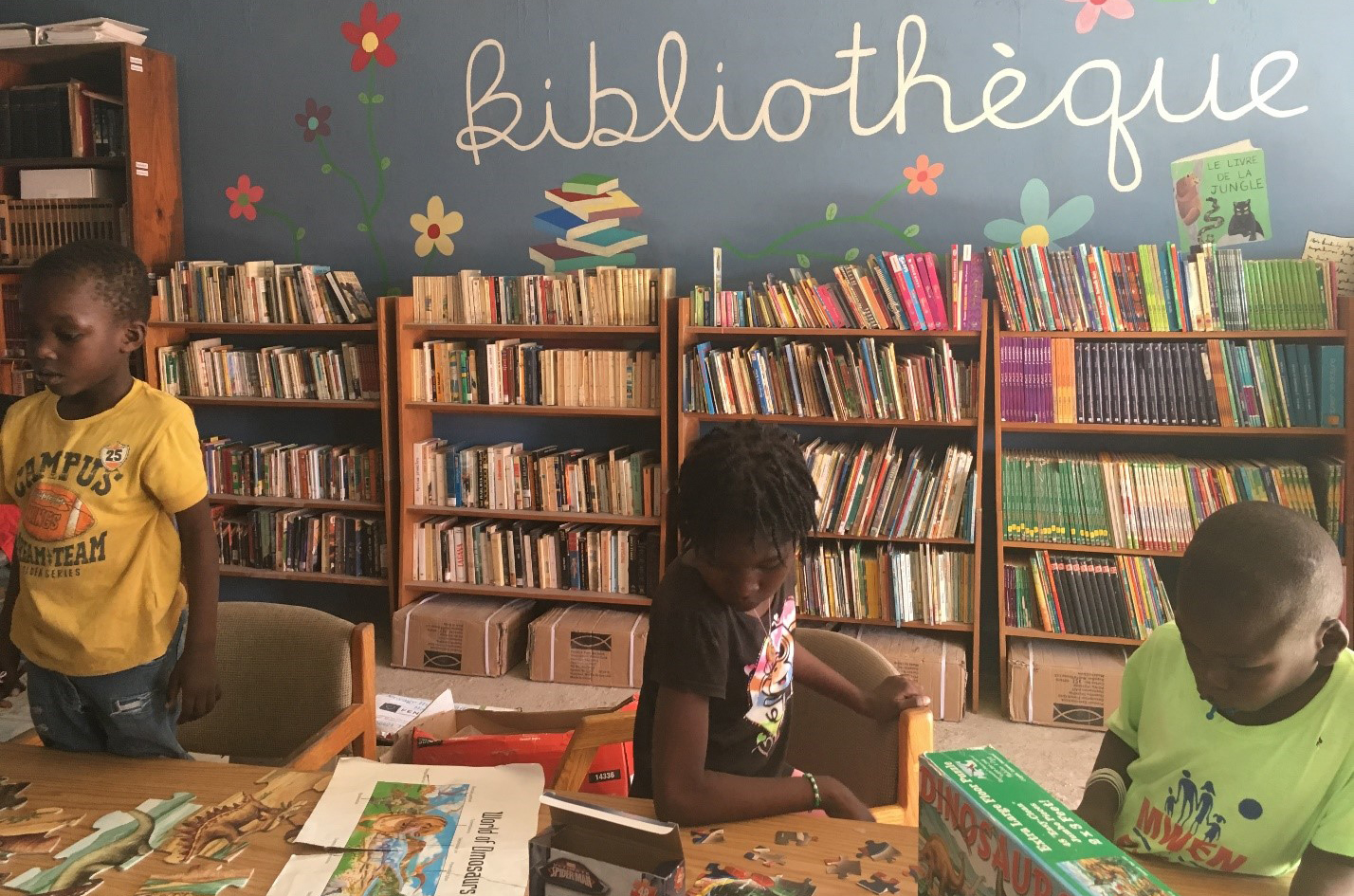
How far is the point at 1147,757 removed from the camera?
1159mm

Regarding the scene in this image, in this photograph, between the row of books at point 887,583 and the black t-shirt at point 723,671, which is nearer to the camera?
the black t-shirt at point 723,671

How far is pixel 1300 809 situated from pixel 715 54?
3089 millimetres

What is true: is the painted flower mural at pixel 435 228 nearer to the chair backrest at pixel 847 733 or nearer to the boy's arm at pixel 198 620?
the boy's arm at pixel 198 620

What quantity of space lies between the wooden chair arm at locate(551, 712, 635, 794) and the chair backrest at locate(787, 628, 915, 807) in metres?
Result: 0.26

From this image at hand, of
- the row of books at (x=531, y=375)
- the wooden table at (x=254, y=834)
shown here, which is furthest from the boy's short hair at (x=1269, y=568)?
the row of books at (x=531, y=375)

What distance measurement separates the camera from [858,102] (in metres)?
3.41

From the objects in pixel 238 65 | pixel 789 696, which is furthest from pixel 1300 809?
pixel 238 65

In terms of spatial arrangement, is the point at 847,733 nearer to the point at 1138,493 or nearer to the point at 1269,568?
the point at 1269,568

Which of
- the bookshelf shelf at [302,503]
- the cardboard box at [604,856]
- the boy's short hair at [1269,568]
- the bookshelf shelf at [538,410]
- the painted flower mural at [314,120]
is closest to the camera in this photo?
the cardboard box at [604,856]

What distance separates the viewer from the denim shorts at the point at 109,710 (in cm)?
149

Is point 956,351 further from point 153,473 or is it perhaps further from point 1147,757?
point 153,473

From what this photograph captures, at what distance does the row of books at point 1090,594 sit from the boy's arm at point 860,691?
6.19 ft

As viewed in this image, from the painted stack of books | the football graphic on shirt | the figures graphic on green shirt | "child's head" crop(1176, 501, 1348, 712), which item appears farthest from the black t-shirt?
the painted stack of books

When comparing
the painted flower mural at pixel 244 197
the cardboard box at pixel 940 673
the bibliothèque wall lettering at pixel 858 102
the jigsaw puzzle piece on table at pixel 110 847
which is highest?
the bibliothèque wall lettering at pixel 858 102
